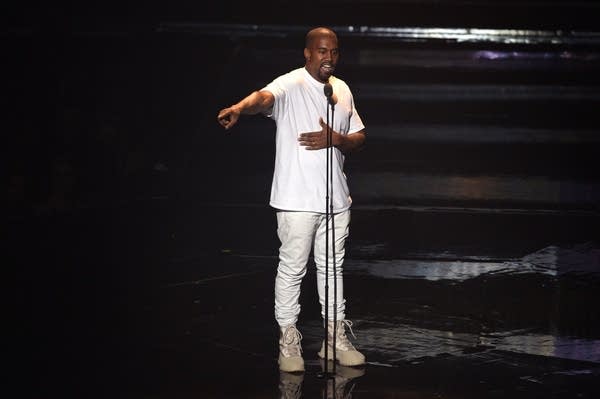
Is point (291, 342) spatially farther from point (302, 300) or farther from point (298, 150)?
point (302, 300)

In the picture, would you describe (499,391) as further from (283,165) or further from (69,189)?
(69,189)

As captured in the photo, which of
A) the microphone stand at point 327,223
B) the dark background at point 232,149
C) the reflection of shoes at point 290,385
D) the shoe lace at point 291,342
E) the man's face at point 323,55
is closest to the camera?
the reflection of shoes at point 290,385

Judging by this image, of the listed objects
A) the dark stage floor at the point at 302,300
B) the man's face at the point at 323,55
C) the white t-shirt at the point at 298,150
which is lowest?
the dark stage floor at the point at 302,300

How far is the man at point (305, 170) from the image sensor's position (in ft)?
20.1

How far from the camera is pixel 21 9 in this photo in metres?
18.1

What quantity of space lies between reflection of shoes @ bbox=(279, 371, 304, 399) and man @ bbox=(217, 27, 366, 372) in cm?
4

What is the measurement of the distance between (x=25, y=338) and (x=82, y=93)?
10.1 meters

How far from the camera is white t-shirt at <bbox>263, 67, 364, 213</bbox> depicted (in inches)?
242

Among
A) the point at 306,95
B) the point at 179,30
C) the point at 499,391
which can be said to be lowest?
the point at 499,391

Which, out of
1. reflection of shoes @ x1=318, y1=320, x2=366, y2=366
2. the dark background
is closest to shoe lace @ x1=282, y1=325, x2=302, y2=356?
reflection of shoes @ x1=318, y1=320, x2=366, y2=366

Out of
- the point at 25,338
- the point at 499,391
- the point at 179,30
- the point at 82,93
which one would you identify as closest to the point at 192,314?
the point at 25,338

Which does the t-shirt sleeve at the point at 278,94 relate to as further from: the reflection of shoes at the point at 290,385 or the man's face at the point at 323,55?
the reflection of shoes at the point at 290,385

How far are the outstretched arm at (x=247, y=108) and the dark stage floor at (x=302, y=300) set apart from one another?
5.02 ft

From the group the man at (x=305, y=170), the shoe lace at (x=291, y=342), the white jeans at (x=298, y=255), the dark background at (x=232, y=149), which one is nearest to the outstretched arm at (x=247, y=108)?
the man at (x=305, y=170)
